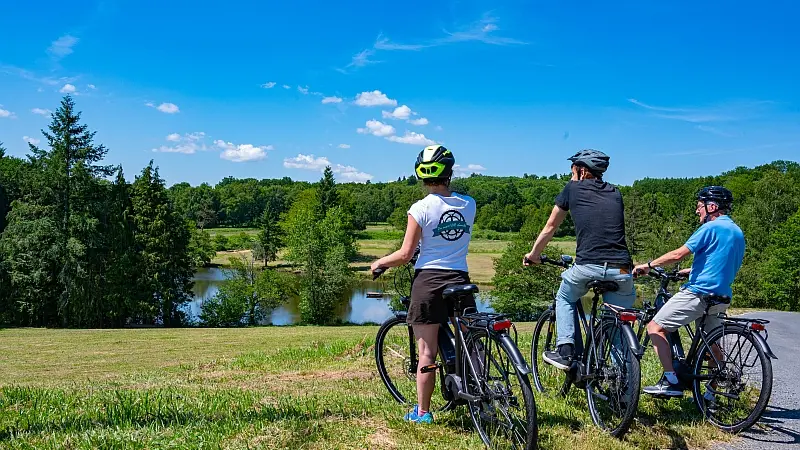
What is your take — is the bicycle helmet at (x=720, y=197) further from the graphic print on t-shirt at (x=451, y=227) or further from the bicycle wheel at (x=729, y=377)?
the graphic print on t-shirt at (x=451, y=227)

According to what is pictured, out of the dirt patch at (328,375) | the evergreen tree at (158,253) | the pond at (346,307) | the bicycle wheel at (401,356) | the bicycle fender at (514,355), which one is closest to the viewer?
the bicycle fender at (514,355)

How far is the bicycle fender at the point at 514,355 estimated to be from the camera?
3443 mm

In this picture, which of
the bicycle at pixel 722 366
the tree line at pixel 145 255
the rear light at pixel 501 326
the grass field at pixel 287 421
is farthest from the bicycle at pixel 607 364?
the tree line at pixel 145 255

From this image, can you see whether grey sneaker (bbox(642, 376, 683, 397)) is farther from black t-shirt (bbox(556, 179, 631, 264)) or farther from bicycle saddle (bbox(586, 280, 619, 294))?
black t-shirt (bbox(556, 179, 631, 264))

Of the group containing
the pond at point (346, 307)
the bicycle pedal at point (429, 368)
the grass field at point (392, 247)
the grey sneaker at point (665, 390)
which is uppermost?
the bicycle pedal at point (429, 368)

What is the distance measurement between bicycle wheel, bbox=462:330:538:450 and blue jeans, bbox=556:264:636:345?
1.03 m

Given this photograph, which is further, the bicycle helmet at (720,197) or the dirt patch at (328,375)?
the dirt patch at (328,375)

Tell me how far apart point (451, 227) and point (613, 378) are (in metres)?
Answer: 1.70

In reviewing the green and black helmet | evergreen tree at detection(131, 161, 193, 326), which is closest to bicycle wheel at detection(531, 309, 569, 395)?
the green and black helmet

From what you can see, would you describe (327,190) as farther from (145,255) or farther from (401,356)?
(401,356)

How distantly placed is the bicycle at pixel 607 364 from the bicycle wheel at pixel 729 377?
33.4 inches

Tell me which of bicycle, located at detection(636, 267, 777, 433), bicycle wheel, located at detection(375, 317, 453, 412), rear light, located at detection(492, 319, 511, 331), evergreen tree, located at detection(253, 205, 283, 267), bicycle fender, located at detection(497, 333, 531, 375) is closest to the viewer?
bicycle fender, located at detection(497, 333, 531, 375)

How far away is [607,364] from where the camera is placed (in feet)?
14.6

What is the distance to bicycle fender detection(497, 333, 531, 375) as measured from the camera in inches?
136
